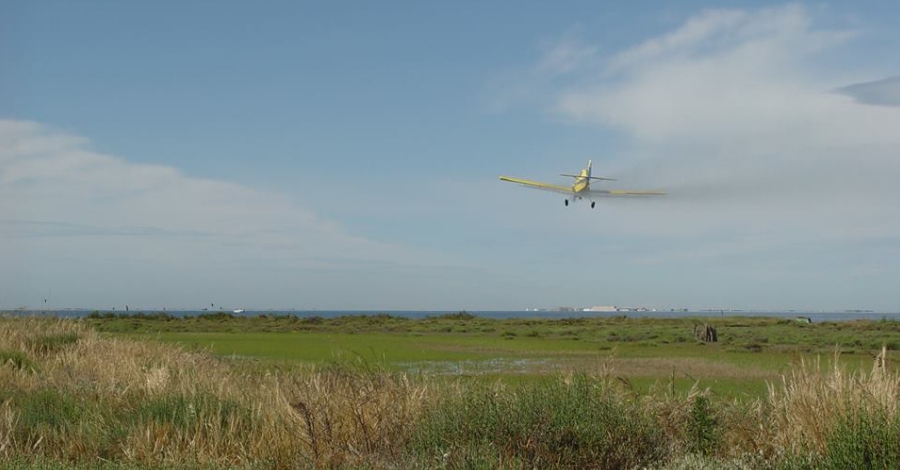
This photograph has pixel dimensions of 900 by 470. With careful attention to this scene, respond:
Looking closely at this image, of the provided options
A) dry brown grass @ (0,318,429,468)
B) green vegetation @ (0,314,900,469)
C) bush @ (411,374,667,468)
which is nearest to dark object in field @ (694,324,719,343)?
green vegetation @ (0,314,900,469)

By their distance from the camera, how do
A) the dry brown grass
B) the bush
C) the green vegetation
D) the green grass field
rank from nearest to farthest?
the green vegetation < the bush < the dry brown grass < the green grass field

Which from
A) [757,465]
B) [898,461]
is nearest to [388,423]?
[757,465]

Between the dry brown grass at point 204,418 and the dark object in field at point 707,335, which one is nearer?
the dry brown grass at point 204,418

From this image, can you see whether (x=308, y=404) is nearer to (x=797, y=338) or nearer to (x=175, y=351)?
(x=175, y=351)

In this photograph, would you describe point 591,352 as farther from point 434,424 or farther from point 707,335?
point 434,424

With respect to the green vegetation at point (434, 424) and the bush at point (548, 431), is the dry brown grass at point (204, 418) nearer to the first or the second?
the green vegetation at point (434, 424)

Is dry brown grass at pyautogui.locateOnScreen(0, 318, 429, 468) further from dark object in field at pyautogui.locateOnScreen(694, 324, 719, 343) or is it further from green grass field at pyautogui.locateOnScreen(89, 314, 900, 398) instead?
dark object in field at pyautogui.locateOnScreen(694, 324, 719, 343)

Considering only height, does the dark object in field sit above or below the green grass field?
above

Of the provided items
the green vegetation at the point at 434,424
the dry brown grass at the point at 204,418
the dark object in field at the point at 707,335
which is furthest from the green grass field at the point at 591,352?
the green vegetation at the point at 434,424

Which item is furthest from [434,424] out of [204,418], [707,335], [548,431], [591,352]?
[707,335]

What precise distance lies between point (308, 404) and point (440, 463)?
2405 millimetres

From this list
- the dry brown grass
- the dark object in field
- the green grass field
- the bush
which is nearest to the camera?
the bush

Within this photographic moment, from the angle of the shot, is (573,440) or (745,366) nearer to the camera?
(573,440)

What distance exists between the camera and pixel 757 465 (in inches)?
319
